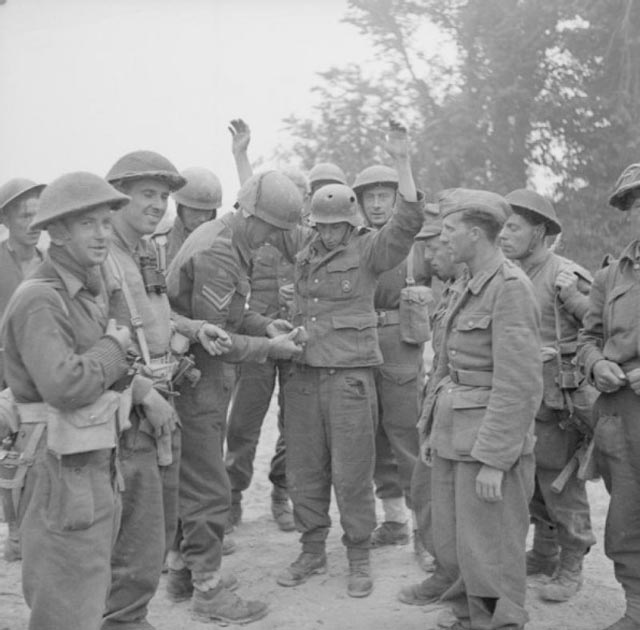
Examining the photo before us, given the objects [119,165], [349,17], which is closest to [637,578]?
[119,165]

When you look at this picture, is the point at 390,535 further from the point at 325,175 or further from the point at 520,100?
the point at 520,100

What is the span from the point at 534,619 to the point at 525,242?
220cm

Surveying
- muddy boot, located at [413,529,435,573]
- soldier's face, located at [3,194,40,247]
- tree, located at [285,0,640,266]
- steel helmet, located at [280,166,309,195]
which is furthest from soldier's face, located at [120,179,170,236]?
tree, located at [285,0,640,266]

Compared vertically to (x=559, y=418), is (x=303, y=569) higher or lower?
lower

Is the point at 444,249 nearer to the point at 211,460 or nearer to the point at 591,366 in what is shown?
the point at 591,366

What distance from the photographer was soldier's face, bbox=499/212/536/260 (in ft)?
→ 17.8

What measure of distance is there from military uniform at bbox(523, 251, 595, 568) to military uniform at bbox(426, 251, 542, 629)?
3.10ft

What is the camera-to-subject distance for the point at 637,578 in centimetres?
479

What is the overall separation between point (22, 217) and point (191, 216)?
4.03ft

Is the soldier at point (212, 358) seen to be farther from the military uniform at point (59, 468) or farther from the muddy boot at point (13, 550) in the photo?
the muddy boot at point (13, 550)

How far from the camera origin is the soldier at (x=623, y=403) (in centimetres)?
473

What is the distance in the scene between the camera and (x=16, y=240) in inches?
241

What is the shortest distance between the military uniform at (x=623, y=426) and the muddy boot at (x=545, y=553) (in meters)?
0.81

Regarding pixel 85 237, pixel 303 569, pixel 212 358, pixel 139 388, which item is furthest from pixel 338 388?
pixel 85 237
